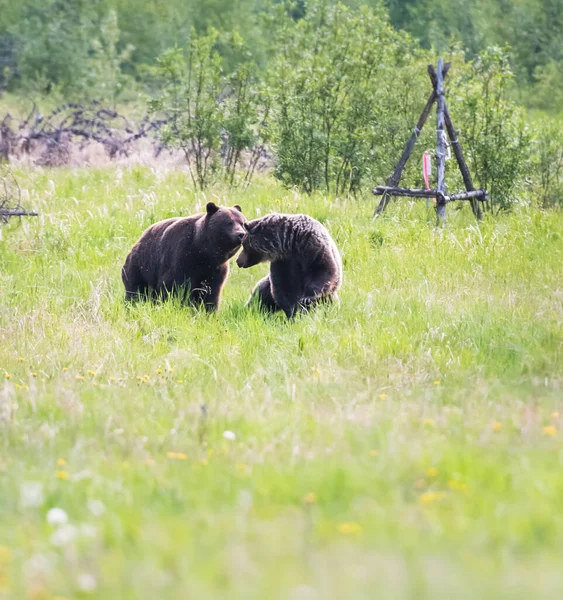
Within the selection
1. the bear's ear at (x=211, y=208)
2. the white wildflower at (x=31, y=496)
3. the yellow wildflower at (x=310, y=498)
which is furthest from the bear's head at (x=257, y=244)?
the yellow wildflower at (x=310, y=498)

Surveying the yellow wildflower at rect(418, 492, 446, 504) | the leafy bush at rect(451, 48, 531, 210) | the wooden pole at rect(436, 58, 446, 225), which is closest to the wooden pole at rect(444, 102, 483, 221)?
the wooden pole at rect(436, 58, 446, 225)

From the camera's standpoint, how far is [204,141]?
17.0 meters

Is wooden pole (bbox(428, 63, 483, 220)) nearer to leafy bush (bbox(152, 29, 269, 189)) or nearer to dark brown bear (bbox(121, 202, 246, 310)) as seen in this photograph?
leafy bush (bbox(152, 29, 269, 189))

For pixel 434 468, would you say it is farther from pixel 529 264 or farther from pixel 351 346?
pixel 529 264

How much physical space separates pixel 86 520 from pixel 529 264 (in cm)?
751

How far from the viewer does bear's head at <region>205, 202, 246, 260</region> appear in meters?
8.87

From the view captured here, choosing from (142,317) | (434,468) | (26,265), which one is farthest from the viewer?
(26,265)

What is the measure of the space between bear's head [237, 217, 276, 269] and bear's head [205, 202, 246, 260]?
211mm

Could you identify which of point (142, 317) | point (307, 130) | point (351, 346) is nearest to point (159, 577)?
point (351, 346)

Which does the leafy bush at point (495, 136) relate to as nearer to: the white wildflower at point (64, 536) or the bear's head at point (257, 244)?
the bear's head at point (257, 244)

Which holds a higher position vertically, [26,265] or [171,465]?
[171,465]

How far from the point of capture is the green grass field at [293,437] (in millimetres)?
2854

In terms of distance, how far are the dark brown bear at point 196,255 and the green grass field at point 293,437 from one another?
374 mm

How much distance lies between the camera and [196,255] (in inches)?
355
